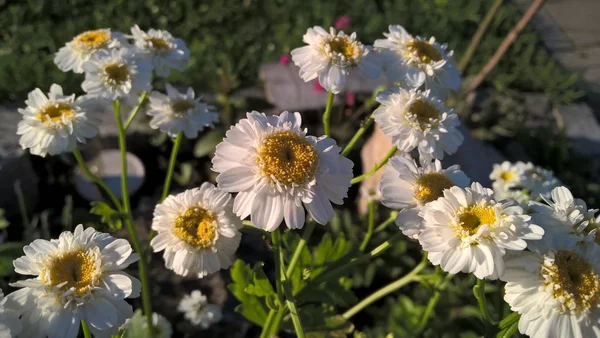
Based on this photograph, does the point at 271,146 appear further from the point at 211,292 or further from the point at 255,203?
the point at 211,292

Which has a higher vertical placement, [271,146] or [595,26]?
[271,146]

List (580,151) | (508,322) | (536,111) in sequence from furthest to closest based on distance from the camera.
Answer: (536,111)
(580,151)
(508,322)

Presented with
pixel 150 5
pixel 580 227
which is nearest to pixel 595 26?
pixel 150 5

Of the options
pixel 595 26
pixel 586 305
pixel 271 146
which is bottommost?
pixel 595 26

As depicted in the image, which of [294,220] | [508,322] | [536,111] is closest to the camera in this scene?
[294,220]

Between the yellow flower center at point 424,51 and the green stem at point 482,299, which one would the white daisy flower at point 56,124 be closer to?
the yellow flower center at point 424,51

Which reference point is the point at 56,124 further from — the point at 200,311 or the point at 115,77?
the point at 200,311

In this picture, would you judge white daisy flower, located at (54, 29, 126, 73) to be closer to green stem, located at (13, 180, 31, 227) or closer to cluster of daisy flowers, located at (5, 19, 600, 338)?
cluster of daisy flowers, located at (5, 19, 600, 338)

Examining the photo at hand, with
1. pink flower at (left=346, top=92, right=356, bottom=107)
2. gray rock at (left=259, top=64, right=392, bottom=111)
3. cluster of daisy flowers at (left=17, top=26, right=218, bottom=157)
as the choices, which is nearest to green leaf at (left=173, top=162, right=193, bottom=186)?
gray rock at (left=259, top=64, right=392, bottom=111)
